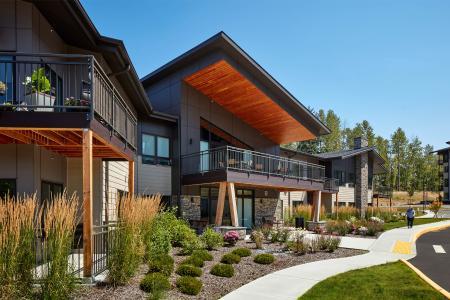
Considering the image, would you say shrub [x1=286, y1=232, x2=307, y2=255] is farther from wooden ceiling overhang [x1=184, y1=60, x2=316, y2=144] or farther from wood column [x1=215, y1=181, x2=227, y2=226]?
wooden ceiling overhang [x1=184, y1=60, x2=316, y2=144]

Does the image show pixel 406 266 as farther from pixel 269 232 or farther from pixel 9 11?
pixel 9 11

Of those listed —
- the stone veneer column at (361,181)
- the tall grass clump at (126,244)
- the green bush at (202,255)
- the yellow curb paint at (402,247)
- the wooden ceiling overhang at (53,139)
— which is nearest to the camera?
the tall grass clump at (126,244)

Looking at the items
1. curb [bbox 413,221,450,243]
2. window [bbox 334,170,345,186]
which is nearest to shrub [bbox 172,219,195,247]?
curb [bbox 413,221,450,243]

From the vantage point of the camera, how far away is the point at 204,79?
20203mm

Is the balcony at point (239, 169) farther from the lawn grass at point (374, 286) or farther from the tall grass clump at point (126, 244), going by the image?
the tall grass clump at point (126, 244)

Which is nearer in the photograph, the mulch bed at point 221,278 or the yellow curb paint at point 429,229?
the mulch bed at point 221,278

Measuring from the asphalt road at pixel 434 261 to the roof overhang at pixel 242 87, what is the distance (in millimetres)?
9103

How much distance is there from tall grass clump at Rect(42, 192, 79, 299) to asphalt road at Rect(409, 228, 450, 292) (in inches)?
298

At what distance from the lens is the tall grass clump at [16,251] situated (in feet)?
19.2

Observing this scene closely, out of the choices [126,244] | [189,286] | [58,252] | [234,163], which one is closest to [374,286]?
[189,286]

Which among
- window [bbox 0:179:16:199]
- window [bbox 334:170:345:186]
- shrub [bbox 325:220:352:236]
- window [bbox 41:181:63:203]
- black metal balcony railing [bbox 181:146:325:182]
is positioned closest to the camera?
window [bbox 0:179:16:199]

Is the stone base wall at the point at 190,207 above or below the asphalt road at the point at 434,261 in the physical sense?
above

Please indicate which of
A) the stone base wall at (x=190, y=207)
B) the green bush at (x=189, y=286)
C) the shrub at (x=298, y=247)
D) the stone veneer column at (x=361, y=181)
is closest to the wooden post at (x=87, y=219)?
the green bush at (x=189, y=286)

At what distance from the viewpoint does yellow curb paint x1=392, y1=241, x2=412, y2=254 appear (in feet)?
49.1
